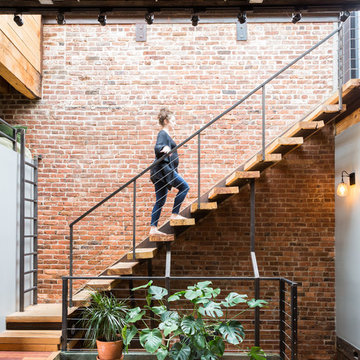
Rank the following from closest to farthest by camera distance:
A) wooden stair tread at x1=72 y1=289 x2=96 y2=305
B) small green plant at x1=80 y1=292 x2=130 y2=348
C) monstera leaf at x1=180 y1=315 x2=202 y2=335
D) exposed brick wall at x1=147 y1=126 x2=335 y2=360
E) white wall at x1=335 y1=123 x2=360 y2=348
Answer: monstera leaf at x1=180 y1=315 x2=202 y2=335, small green plant at x1=80 y1=292 x2=130 y2=348, wooden stair tread at x1=72 y1=289 x2=96 y2=305, white wall at x1=335 y1=123 x2=360 y2=348, exposed brick wall at x1=147 y1=126 x2=335 y2=360

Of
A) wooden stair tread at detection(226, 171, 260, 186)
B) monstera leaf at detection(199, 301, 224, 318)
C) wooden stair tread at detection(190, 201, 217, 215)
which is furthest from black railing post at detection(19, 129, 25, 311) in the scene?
wooden stair tread at detection(226, 171, 260, 186)

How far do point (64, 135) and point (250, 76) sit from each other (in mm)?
2778

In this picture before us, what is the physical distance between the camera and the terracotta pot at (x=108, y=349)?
15.0 feet

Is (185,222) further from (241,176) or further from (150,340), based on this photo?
(150,340)

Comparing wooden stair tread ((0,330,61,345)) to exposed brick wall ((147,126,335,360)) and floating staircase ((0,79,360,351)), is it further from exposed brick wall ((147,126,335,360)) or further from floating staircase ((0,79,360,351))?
exposed brick wall ((147,126,335,360))

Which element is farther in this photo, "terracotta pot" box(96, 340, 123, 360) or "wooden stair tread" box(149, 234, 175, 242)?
"wooden stair tread" box(149, 234, 175, 242)

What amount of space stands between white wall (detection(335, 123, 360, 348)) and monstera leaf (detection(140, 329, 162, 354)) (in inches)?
104

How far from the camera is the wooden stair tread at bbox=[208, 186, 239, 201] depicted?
203 inches

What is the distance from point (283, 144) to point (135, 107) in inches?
90.3

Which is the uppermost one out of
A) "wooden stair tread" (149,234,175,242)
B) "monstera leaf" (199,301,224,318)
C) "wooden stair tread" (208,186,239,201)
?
"wooden stair tread" (208,186,239,201)

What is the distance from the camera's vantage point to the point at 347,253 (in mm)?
5715

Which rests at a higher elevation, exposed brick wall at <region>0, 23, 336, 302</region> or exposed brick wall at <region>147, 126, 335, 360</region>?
exposed brick wall at <region>0, 23, 336, 302</region>

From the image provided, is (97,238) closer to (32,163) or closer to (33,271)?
(33,271)

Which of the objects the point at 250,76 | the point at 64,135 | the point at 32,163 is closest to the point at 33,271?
the point at 32,163
